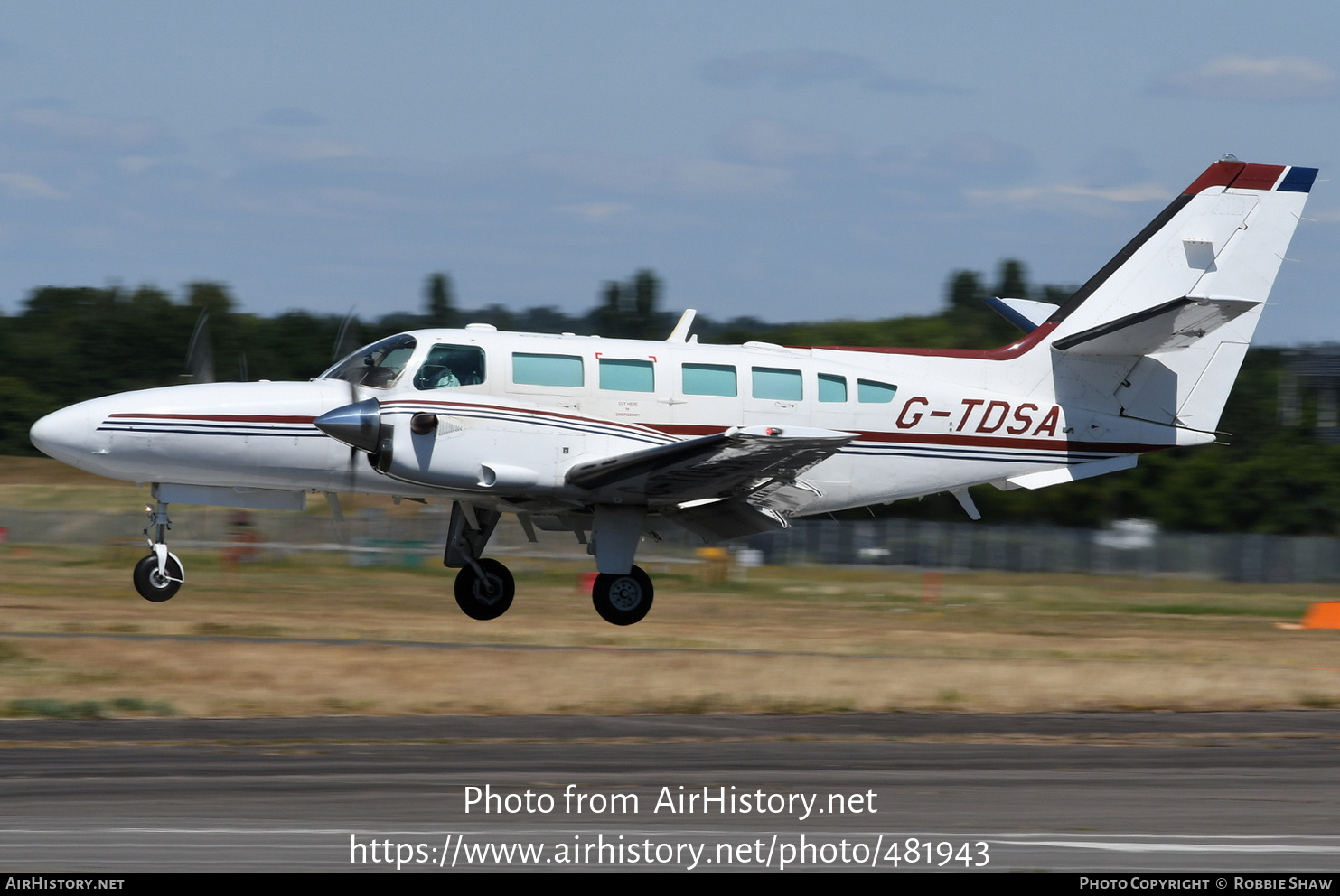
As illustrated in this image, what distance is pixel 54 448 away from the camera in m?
14.9

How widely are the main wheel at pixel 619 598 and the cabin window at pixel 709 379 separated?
83.2 inches

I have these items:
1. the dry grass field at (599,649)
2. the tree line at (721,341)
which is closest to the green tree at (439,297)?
the tree line at (721,341)

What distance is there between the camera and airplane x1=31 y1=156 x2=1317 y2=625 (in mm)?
14945

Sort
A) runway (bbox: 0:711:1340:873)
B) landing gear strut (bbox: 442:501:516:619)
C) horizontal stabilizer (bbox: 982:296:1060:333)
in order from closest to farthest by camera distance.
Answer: runway (bbox: 0:711:1340:873)
landing gear strut (bbox: 442:501:516:619)
horizontal stabilizer (bbox: 982:296:1060:333)

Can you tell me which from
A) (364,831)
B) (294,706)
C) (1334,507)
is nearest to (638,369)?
(294,706)

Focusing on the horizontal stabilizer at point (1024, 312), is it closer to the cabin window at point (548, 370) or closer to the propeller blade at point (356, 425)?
the cabin window at point (548, 370)

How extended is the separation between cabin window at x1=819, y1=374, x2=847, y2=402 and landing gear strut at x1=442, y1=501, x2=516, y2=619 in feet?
12.8

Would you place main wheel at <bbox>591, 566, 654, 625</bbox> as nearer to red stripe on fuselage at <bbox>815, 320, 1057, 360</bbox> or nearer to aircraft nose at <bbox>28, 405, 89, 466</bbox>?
red stripe on fuselage at <bbox>815, 320, 1057, 360</bbox>

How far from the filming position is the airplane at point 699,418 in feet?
49.0

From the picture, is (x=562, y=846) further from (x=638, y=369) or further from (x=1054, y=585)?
(x=1054, y=585)

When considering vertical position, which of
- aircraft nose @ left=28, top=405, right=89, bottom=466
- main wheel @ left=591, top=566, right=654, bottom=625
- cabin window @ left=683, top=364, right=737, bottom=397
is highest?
cabin window @ left=683, top=364, right=737, bottom=397

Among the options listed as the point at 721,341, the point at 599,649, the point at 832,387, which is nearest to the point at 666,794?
the point at 832,387

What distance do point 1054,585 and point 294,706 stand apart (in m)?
24.7

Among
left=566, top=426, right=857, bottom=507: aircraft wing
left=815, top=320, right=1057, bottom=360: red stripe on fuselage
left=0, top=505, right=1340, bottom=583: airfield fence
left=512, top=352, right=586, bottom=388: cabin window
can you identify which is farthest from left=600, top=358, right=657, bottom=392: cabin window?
left=0, top=505, right=1340, bottom=583: airfield fence
